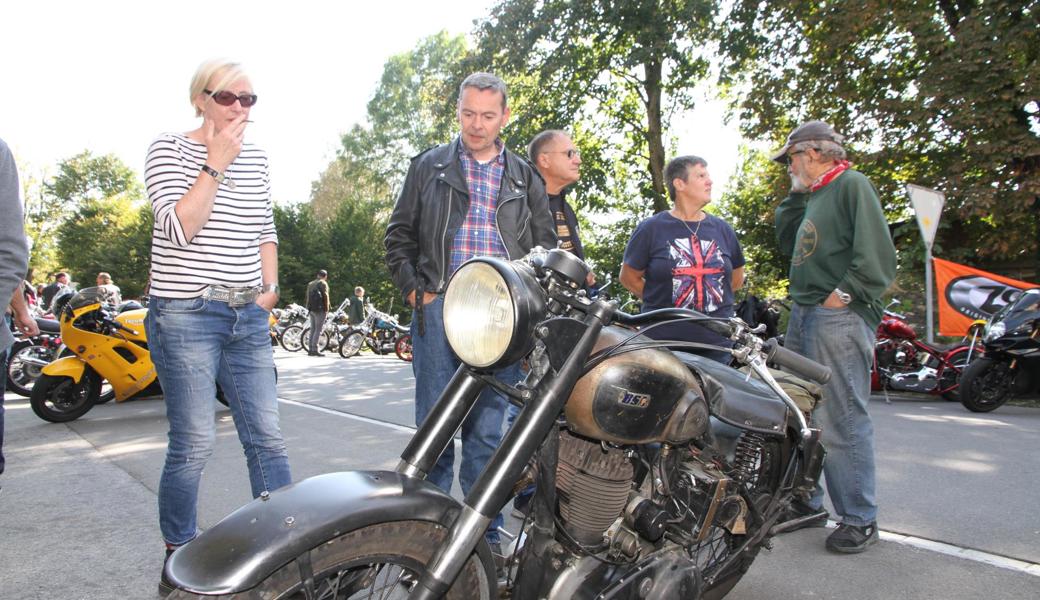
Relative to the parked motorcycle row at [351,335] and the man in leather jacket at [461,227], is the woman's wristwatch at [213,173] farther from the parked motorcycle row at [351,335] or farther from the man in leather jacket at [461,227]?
the parked motorcycle row at [351,335]

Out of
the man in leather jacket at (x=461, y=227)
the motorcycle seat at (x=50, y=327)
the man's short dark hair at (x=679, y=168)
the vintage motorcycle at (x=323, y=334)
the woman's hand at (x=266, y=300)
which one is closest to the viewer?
the woman's hand at (x=266, y=300)

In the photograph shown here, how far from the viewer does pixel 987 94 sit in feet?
38.4

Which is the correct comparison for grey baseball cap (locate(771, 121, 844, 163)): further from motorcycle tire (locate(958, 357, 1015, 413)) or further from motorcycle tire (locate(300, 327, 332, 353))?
motorcycle tire (locate(300, 327, 332, 353))

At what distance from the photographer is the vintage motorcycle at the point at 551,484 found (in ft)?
5.03

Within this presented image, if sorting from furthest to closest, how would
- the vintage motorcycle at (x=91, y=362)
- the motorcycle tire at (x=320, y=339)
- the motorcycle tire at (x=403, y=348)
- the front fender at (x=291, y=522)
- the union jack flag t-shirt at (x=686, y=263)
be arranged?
the motorcycle tire at (x=320, y=339) → the motorcycle tire at (x=403, y=348) → the vintage motorcycle at (x=91, y=362) → the union jack flag t-shirt at (x=686, y=263) → the front fender at (x=291, y=522)

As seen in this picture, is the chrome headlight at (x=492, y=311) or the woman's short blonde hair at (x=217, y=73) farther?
the woman's short blonde hair at (x=217, y=73)

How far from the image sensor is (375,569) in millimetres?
1658

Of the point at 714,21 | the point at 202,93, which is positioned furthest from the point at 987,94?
the point at 202,93

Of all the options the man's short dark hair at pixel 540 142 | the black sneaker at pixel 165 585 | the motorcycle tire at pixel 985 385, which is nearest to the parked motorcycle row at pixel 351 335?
the motorcycle tire at pixel 985 385

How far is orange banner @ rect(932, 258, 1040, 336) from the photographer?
926 centimetres

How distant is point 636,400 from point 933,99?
1256 centimetres

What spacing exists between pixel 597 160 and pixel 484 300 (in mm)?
19543

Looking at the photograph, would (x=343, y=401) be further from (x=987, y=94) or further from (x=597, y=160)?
(x=597, y=160)

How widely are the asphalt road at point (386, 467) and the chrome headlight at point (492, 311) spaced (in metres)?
1.82
